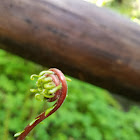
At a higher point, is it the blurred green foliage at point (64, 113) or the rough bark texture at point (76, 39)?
the rough bark texture at point (76, 39)

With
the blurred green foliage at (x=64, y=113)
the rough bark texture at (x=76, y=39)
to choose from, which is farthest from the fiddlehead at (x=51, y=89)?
the blurred green foliage at (x=64, y=113)

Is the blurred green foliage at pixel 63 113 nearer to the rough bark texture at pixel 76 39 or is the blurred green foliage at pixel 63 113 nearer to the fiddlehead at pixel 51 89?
the rough bark texture at pixel 76 39

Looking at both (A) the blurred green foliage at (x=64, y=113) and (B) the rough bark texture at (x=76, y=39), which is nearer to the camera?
(B) the rough bark texture at (x=76, y=39)

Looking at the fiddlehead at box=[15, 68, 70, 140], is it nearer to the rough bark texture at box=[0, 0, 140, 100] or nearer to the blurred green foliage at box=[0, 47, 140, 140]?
the rough bark texture at box=[0, 0, 140, 100]

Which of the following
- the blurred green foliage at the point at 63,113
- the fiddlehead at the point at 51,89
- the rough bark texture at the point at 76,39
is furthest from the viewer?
the blurred green foliage at the point at 63,113

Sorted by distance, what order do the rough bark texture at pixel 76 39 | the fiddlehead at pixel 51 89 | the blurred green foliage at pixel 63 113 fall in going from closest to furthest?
the fiddlehead at pixel 51 89
the rough bark texture at pixel 76 39
the blurred green foliage at pixel 63 113

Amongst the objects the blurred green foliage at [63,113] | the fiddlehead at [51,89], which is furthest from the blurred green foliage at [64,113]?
the fiddlehead at [51,89]

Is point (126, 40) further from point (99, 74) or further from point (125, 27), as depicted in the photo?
point (99, 74)
